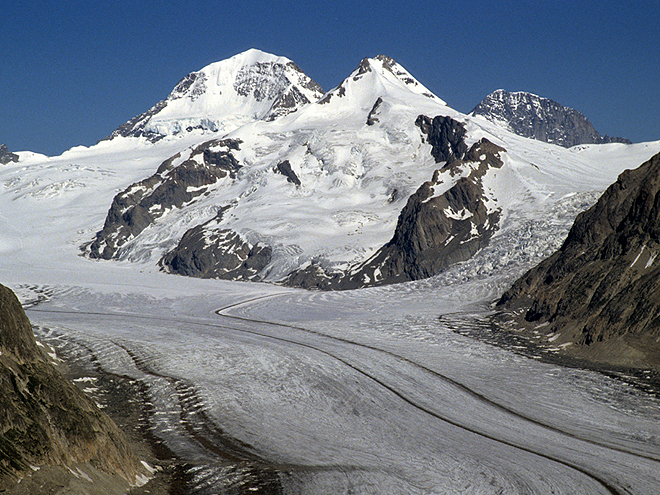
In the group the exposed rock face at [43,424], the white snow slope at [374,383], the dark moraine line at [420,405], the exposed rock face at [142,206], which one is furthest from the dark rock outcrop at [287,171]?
the exposed rock face at [43,424]

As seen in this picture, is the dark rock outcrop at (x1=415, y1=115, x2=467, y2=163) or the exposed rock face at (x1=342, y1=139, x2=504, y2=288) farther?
the dark rock outcrop at (x1=415, y1=115, x2=467, y2=163)

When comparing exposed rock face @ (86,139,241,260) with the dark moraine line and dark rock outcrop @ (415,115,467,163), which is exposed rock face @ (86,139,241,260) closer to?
dark rock outcrop @ (415,115,467,163)

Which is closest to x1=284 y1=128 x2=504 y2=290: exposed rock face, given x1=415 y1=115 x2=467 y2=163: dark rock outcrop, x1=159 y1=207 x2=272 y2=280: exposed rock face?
x1=159 y1=207 x2=272 y2=280: exposed rock face

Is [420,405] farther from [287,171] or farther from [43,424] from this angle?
[287,171]

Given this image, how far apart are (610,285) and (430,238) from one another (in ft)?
244

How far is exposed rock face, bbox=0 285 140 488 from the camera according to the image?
14961 millimetres

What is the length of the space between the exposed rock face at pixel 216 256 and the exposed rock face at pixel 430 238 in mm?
15239

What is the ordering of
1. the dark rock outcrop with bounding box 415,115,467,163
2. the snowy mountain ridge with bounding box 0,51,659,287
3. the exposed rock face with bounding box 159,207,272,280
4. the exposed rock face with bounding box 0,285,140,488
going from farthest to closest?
the dark rock outcrop with bounding box 415,115,467,163, the exposed rock face with bounding box 159,207,272,280, the snowy mountain ridge with bounding box 0,51,659,287, the exposed rock face with bounding box 0,285,140,488

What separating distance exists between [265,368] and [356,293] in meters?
50.1

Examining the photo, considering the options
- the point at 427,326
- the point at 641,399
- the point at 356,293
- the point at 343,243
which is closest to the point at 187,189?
the point at 343,243

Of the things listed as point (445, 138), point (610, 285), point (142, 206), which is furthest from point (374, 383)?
point (142, 206)

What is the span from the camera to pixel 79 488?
14.8m

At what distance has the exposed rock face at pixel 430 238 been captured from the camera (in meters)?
114

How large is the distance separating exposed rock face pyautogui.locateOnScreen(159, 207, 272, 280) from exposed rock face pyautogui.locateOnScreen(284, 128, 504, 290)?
600 inches
